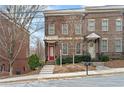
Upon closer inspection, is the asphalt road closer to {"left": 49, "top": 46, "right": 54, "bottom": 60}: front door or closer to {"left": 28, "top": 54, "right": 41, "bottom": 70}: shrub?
{"left": 28, "top": 54, "right": 41, "bottom": 70}: shrub

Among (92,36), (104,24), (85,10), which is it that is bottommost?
(92,36)

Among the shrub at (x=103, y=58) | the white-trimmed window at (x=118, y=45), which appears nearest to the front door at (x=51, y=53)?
the shrub at (x=103, y=58)

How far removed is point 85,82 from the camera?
38.7 feet

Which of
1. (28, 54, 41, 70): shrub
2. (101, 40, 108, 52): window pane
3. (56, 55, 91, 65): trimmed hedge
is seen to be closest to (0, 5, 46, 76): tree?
(28, 54, 41, 70): shrub

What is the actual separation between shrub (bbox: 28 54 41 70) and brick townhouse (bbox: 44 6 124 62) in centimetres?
33

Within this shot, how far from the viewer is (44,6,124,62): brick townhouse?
12289 mm

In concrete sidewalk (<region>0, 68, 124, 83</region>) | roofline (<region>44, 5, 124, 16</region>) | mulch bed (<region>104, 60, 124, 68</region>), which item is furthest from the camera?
mulch bed (<region>104, 60, 124, 68</region>)

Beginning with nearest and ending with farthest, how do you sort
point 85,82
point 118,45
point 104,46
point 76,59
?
point 85,82 < point 76,59 < point 118,45 < point 104,46

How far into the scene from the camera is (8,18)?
40.6 ft

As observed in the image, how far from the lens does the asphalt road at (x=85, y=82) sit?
11.7 meters

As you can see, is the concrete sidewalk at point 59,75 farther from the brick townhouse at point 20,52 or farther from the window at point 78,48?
the window at point 78,48

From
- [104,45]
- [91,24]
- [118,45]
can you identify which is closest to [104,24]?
[91,24]

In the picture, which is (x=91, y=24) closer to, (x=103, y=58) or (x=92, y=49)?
(x=92, y=49)

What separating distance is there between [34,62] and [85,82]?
5.72 ft
